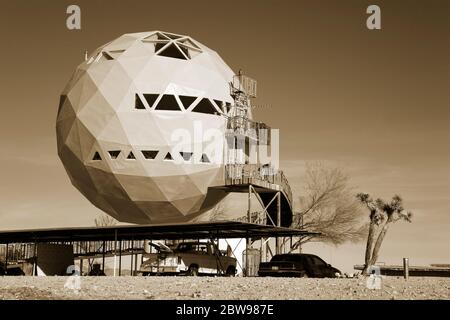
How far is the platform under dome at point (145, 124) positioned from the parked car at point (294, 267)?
9.26 meters

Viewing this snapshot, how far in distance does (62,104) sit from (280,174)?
12695 mm

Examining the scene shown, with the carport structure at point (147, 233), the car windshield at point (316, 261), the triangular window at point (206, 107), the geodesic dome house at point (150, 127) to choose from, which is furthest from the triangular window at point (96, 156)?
the car windshield at point (316, 261)

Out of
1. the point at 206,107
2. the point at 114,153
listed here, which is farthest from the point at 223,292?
the point at 206,107

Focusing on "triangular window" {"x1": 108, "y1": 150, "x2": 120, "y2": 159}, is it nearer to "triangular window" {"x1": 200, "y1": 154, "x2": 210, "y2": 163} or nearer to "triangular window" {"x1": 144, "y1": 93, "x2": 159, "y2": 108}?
"triangular window" {"x1": 144, "y1": 93, "x2": 159, "y2": 108}

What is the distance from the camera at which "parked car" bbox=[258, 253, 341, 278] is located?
25344 millimetres

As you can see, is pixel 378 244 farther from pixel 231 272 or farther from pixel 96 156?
pixel 96 156

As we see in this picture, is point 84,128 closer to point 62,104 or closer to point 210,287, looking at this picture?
point 62,104

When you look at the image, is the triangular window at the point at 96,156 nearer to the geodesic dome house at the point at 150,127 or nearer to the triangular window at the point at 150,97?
the geodesic dome house at the point at 150,127

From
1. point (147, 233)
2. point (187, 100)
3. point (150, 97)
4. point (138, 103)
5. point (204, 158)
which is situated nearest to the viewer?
point (138, 103)

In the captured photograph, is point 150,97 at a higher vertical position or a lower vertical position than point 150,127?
higher

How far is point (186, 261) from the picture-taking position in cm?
2819

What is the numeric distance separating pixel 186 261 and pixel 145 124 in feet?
25.9
